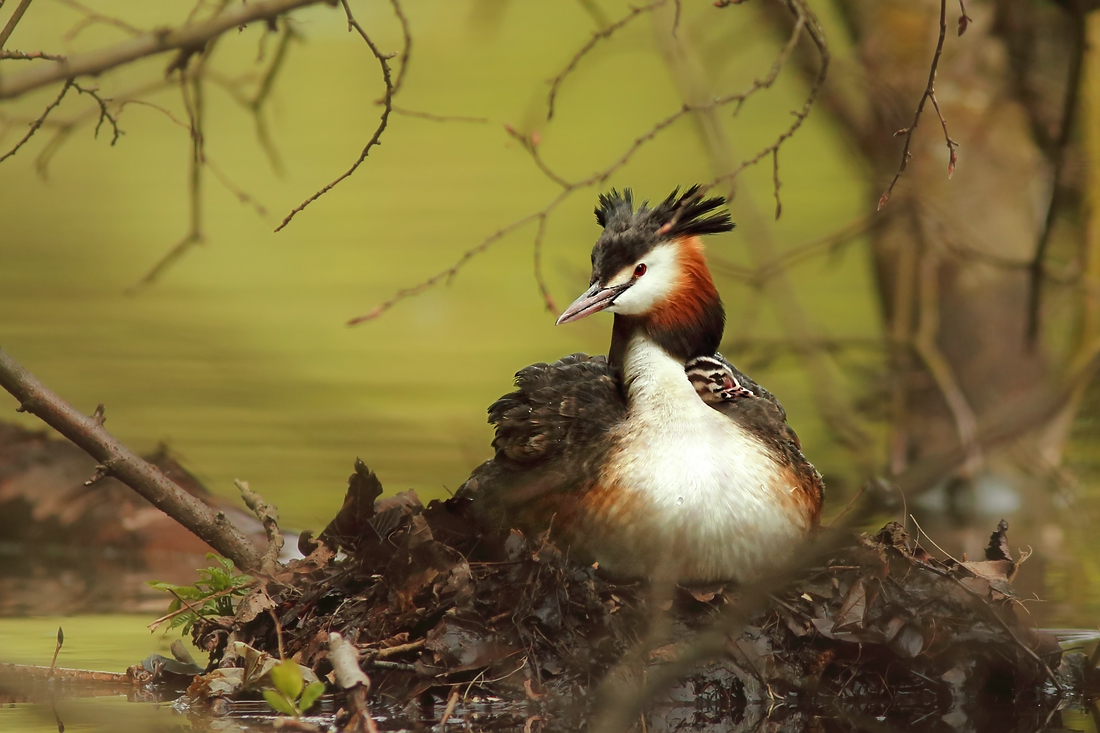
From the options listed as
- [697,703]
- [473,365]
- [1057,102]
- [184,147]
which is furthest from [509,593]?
[184,147]

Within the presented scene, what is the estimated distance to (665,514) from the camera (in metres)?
3.62

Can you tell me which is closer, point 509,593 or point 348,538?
point 509,593

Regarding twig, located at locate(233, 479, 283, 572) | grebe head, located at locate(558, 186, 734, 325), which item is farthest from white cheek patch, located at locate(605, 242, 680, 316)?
twig, located at locate(233, 479, 283, 572)

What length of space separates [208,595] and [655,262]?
1603 millimetres

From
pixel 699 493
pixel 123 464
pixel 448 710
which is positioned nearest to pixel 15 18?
pixel 123 464

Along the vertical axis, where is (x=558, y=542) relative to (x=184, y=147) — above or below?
below

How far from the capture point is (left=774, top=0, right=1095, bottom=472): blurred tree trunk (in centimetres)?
680

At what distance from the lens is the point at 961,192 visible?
766cm

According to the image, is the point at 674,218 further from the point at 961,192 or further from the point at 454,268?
the point at 961,192

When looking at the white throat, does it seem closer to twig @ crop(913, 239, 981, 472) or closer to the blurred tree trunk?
twig @ crop(913, 239, 981, 472)

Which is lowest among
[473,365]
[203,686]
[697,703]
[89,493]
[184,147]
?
[697,703]

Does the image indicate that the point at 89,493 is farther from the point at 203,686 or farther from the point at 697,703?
the point at 697,703

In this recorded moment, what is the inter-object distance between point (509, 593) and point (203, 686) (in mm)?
811

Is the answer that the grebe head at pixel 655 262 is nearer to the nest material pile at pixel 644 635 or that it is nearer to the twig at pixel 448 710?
the nest material pile at pixel 644 635
